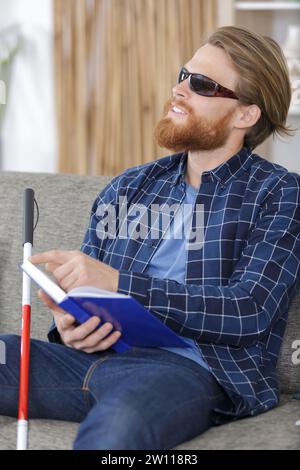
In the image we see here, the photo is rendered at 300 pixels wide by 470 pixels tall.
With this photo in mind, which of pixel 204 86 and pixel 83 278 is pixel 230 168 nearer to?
pixel 204 86

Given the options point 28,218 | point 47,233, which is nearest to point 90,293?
point 28,218

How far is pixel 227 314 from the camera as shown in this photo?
6.26ft

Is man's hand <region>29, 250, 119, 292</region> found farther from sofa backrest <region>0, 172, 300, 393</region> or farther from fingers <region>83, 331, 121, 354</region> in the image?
sofa backrest <region>0, 172, 300, 393</region>

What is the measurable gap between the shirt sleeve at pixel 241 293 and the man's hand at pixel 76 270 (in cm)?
3

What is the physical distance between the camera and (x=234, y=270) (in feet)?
6.69

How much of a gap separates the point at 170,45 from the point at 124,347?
2.46 meters

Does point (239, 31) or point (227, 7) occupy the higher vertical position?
point (227, 7)

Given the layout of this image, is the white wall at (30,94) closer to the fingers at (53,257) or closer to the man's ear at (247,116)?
the man's ear at (247,116)

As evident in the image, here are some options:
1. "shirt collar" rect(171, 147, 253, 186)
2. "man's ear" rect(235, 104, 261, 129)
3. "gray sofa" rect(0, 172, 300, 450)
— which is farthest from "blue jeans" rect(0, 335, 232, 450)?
"man's ear" rect(235, 104, 261, 129)

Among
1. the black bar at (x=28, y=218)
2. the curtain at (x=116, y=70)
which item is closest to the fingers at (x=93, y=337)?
the black bar at (x=28, y=218)

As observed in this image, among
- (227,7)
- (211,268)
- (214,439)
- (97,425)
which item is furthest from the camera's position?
(227,7)

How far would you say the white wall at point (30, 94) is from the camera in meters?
4.44
